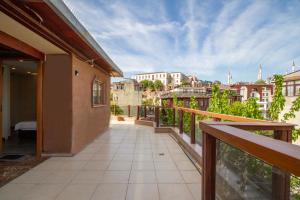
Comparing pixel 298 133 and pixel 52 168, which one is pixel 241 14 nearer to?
pixel 298 133

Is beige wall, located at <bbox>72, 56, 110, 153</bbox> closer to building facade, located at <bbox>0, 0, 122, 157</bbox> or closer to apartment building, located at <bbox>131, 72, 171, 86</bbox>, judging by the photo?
building facade, located at <bbox>0, 0, 122, 157</bbox>

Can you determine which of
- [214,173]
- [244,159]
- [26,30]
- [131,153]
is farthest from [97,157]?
[244,159]

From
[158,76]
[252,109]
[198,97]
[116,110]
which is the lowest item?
[116,110]

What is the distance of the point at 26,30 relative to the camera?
374 cm

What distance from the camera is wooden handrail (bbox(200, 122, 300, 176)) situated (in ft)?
3.27

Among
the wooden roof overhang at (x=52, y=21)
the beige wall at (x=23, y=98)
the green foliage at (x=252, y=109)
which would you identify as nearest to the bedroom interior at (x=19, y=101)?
the beige wall at (x=23, y=98)

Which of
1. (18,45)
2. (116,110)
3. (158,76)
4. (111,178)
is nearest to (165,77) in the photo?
(158,76)

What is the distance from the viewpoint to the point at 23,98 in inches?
392

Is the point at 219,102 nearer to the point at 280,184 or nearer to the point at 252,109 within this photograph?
the point at 252,109

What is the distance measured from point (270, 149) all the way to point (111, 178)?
3.35 m

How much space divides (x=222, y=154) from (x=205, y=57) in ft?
105

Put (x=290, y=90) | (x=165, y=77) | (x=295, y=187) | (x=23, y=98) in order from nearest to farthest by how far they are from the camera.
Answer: (x=295, y=187)
(x=23, y=98)
(x=290, y=90)
(x=165, y=77)

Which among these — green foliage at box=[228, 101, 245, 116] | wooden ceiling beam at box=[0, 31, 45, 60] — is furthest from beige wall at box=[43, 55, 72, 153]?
green foliage at box=[228, 101, 245, 116]

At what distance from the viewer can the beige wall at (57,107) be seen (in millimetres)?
5586
